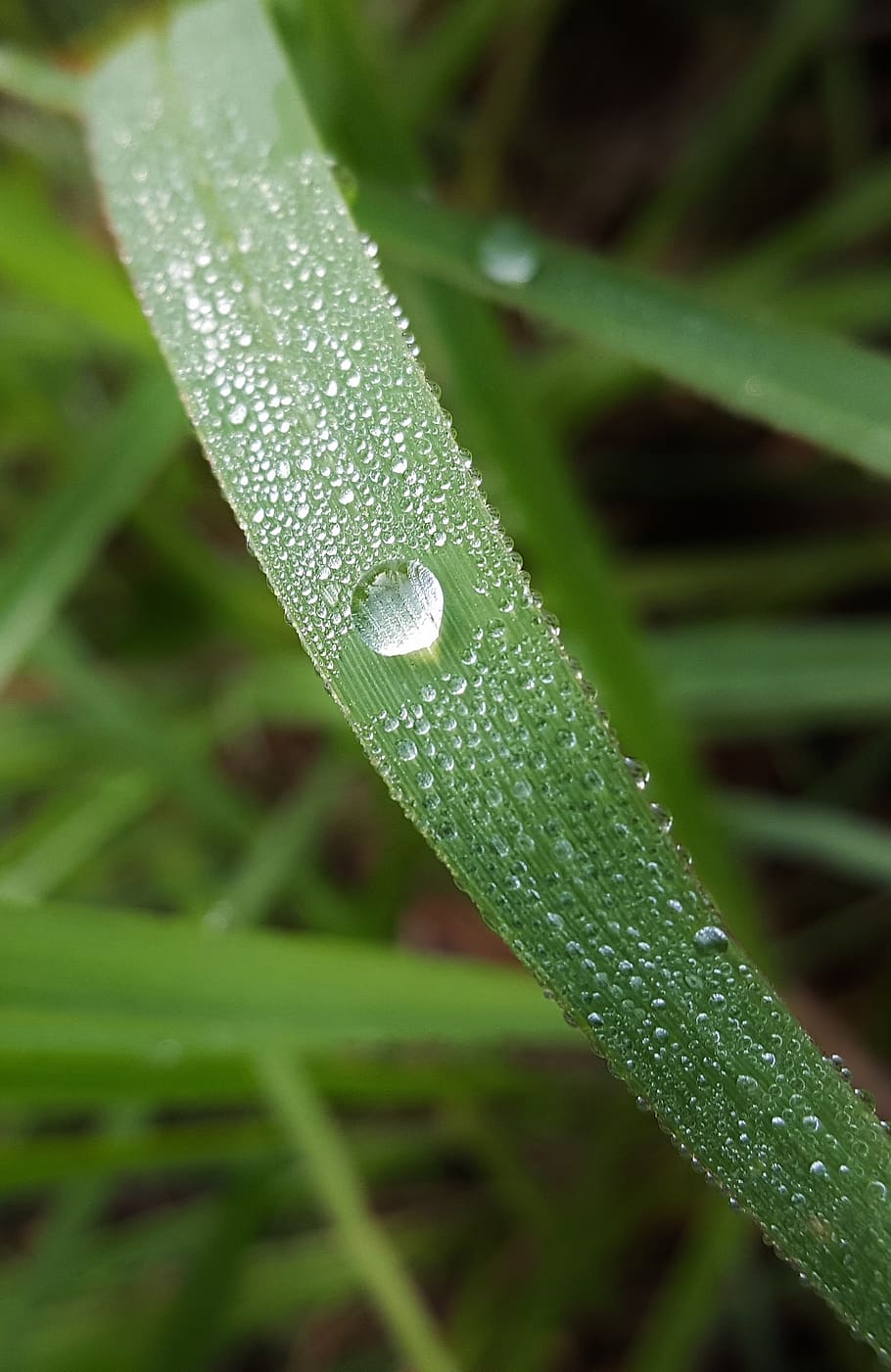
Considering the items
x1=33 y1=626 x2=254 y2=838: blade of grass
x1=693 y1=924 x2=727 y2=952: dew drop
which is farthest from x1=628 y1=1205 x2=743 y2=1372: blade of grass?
x1=693 y1=924 x2=727 y2=952: dew drop

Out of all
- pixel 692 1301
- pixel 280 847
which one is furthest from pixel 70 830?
pixel 692 1301

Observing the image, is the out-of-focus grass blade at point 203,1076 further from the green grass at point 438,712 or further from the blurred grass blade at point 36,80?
the blurred grass blade at point 36,80

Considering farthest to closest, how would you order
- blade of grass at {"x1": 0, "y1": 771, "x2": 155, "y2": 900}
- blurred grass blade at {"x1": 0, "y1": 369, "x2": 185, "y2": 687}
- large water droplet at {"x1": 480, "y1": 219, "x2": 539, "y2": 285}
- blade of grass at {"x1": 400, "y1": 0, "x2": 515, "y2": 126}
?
1. blade of grass at {"x1": 400, "y1": 0, "x2": 515, "y2": 126}
2. blade of grass at {"x1": 0, "y1": 771, "x2": 155, "y2": 900}
3. blurred grass blade at {"x1": 0, "y1": 369, "x2": 185, "y2": 687}
4. large water droplet at {"x1": 480, "y1": 219, "x2": 539, "y2": 285}

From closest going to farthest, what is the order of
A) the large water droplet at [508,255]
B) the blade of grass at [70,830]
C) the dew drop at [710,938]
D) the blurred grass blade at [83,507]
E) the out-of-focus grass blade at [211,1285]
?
the dew drop at [710,938] → the large water droplet at [508,255] → the blurred grass blade at [83,507] → the out-of-focus grass blade at [211,1285] → the blade of grass at [70,830]

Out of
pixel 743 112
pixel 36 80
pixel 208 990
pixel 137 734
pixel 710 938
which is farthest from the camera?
pixel 743 112

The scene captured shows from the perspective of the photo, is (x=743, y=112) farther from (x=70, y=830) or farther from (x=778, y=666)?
(x=70, y=830)

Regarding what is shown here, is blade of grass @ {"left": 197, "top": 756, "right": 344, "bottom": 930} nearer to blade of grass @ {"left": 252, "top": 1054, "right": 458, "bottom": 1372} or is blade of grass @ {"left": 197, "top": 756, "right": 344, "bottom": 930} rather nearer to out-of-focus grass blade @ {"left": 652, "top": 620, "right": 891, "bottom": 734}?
blade of grass @ {"left": 252, "top": 1054, "right": 458, "bottom": 1372}

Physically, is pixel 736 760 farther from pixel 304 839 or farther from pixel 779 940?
pixel 304 839

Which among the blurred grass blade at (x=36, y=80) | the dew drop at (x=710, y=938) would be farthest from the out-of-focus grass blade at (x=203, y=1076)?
the blurred grass blade at (x=36, y=80)
